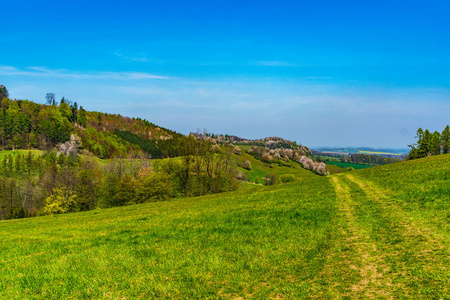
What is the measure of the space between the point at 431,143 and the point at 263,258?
121667 millimetres

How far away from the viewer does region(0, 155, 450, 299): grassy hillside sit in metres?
9.66

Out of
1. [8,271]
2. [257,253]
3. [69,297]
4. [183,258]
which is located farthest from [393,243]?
[8,271]

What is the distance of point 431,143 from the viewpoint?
102m

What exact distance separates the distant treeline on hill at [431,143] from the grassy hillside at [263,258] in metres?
104

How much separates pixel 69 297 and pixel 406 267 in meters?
13.8

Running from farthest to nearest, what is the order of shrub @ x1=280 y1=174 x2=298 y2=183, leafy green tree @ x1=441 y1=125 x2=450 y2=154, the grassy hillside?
1. leafy green tree @ x1=441 y1=125 x2=450 y2=154
2. shrub @ x1=280 y1=174 x2=298 y2=183
3. the grassy hillside

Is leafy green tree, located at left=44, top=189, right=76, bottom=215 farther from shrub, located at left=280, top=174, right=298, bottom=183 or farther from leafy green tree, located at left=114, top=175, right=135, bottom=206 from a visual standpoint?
shrub, located at left=280, top=174, right=298, bottom=183

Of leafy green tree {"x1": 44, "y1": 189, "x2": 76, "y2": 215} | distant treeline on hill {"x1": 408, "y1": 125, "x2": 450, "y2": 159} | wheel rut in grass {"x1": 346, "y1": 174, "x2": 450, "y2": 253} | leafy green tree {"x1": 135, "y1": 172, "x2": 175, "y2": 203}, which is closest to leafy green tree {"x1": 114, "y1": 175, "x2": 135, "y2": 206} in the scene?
leafy green tree {"x1": 135, "y1": 172, "x2": 175, "y2": 203}

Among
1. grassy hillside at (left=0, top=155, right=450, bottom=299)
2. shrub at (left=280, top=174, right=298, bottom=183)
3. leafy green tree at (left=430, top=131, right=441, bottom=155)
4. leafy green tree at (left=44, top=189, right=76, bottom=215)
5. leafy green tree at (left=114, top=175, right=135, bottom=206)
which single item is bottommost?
leafy green tree at (left=44, top=189, right=76, bottom=215)

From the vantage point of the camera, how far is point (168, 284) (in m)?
10.6

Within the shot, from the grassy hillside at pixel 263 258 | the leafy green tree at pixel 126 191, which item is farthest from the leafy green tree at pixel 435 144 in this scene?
the leafy green tree at pixel 126 191

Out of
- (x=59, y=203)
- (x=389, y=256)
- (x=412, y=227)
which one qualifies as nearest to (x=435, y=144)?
(x=412, y=227)

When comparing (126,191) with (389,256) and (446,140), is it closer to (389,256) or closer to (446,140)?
(389,256)

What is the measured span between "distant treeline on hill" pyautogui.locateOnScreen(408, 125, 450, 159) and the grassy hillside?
104 m
